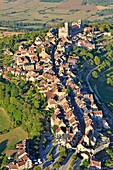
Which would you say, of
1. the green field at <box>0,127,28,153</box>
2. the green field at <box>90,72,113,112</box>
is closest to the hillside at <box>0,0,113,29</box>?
the green field at <box>90,72,113,112</box>

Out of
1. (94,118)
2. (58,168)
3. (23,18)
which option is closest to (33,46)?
(94,118)

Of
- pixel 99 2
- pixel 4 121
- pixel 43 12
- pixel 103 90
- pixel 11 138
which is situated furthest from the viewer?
pixel 99 2

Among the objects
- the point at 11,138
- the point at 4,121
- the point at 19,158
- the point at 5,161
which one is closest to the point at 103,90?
the point at 4,121

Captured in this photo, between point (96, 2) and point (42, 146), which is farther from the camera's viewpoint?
point (96, 2)

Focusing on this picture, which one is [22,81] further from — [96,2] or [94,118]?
[96,2]

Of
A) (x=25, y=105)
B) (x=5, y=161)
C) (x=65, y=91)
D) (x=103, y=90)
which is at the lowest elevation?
(x=5, y=161)

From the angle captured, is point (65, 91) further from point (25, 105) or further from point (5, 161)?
point (5, 161)

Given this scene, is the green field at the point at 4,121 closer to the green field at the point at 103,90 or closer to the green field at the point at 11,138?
the green field at the point at 11,138
